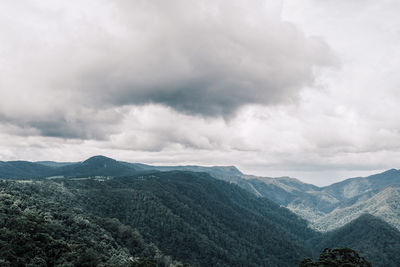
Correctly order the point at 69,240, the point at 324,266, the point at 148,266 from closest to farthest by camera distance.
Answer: the point at 324,266, the point at 148,266, the point at 69,240

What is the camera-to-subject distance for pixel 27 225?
5221 inches

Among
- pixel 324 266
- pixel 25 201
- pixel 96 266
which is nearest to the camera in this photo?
pixel 324 266

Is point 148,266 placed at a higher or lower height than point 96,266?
higher

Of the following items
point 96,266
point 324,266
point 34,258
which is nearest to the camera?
point 324,266

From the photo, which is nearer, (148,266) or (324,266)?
(324,266)

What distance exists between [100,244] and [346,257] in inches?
6123

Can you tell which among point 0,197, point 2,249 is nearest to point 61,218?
point 0,197

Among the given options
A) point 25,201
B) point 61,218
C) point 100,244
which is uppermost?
point 25,201

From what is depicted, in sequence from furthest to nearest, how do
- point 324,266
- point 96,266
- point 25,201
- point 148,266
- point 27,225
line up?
point 25,201 < point 27,225 < point 96,266 < point 148,266 < point 324,266

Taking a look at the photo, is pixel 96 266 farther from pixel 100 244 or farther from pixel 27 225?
pixel 100 244

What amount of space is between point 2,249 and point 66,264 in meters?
26.5

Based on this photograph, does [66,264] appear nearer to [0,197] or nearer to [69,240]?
[69,240]

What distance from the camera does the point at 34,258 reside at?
106 meters

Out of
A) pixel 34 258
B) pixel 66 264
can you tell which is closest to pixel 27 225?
pixel 34 258
